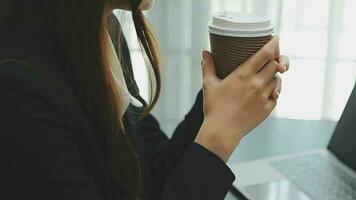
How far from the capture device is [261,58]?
633 mm

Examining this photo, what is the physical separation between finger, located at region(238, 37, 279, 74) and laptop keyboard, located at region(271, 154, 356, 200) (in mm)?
313

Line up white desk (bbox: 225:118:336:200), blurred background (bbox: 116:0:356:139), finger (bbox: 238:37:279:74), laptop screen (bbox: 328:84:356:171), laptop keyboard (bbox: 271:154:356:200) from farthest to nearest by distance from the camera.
→ 1. white desk (bbox: 225:118:336:200)
2. blurred background (bbox: 116:0:356:139)
3. laptop screen (bbox: 328:84:356:171)
4. laptop keyboard (bbox: 271:154:356:200)
5. finger (bbox: 238:37:279:74)

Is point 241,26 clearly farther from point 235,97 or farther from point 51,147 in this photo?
point 51,147

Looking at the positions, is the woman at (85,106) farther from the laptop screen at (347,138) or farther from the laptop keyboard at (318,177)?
the laptop screen at (347,138)

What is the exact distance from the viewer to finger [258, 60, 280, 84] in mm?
656

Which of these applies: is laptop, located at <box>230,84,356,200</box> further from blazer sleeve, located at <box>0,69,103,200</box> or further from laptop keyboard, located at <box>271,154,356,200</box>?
blazer sleeve, located at <box>0,69,103,200</box>

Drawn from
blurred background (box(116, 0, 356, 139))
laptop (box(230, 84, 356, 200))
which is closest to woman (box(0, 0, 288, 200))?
laptop (box(230, 84, 356, 200))

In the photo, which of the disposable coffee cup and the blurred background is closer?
the disposable coffee cup

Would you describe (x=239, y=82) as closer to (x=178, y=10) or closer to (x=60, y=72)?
(x=60, y=72)

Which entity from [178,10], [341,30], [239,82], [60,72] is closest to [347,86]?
[341,30]

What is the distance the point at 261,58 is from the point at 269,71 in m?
0.04

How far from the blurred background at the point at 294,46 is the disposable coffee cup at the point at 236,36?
28.7 inches

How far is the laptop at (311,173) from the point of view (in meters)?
0.84

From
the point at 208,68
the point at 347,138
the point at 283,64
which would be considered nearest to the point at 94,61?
the point at 208,68
